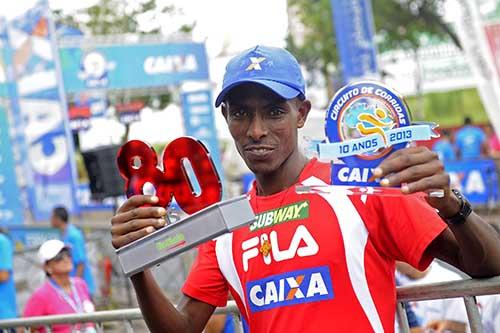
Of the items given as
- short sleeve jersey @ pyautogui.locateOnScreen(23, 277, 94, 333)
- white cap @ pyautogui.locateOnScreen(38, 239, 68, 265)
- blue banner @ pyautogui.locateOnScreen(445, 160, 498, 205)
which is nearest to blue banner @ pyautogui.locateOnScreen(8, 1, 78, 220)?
white cap @ pyautogui.locateOnScreen(38, 239, 68, 265)

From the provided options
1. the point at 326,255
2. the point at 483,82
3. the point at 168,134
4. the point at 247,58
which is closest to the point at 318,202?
the point at 326,255

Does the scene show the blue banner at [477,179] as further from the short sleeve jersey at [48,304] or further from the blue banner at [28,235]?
the short sleeve jersey at [48,304]

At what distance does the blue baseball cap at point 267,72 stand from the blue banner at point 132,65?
13440mm

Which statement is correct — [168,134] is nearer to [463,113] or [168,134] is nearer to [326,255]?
[326,255]

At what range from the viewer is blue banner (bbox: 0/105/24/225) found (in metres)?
13.3

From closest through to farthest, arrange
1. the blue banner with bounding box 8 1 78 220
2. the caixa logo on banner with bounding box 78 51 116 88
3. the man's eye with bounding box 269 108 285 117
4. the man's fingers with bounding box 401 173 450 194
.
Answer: the man's fingers with bounding box 401 173 450 194, the man's eye with bounding box 269 108 285 117, the blue banner with bounding box 8 1 78 220, the caixa logo on banner with bounding box 78 51 116 88

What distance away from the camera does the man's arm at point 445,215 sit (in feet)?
6.12

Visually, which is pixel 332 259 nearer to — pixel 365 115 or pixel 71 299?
pixel 365 115

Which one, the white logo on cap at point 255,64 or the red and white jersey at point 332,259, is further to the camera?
the white logo on cap at point 255,64

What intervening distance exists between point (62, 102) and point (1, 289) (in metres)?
5.36

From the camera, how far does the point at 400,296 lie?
2.62 meters

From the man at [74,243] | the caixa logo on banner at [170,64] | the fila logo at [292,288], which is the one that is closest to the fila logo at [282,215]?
the fila logo at [292,288]

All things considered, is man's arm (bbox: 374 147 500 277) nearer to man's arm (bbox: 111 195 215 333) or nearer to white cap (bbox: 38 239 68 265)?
man's arm (bbox: 111 195 215 333)

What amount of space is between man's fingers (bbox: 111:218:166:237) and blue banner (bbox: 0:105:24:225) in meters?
11.6
